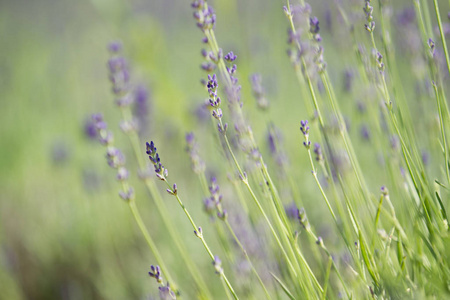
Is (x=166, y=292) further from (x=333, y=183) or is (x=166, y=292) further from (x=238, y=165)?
(x=333, y=183)

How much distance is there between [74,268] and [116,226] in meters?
0.33

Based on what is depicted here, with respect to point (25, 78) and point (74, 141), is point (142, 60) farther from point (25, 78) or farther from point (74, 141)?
point (25, 78)

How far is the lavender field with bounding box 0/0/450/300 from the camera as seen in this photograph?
1.04 metres

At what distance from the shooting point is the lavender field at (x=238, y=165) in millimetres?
1037

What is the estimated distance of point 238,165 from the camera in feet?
3.09

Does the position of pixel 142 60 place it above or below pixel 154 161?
above

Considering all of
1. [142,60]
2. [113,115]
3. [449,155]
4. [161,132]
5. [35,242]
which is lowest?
[449,155]

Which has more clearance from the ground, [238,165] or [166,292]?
[238,165]

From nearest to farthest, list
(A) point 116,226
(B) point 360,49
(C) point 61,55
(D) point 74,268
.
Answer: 1. (B) point 360,49
2. (D) point 74,268
3. (A) point 116,226
4. (C) point 61,55


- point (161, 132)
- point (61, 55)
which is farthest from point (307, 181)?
point (61, 55)

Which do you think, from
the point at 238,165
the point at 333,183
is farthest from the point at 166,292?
the point at 333,183

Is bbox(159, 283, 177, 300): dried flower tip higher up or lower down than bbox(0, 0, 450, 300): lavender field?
lower down

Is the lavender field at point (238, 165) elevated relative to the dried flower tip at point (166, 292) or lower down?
elevated

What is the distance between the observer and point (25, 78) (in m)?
4.67
